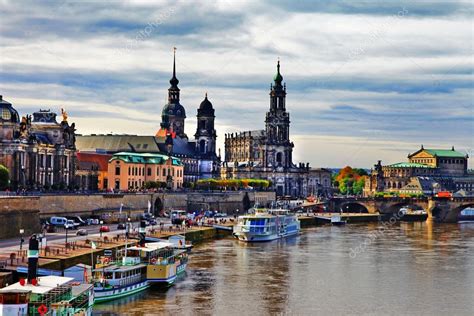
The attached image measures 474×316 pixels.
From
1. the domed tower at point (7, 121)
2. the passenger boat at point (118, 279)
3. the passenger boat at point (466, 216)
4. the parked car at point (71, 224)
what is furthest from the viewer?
the passenger boat at point (466, 216)

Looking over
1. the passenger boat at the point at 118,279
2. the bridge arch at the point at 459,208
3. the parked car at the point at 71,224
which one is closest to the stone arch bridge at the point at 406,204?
the bridge arch at the point at 459,208

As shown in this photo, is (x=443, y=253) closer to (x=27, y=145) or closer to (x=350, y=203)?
(x=27, y=145)

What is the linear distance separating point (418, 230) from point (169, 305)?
68261 millimetres

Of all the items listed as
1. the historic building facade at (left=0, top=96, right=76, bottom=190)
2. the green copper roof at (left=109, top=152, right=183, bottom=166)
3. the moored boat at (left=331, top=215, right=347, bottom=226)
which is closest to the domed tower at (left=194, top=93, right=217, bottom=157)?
the green copper roof at (left=109, top=152, right=183, bottom=166)

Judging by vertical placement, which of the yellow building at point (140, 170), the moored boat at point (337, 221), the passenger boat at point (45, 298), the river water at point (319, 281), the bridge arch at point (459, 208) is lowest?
the river water at point (319, 281)

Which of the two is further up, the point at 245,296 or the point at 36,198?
the point at 36,198

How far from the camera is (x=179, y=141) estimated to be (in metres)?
155

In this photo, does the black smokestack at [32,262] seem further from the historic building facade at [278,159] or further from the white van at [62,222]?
the historic building facade at [278,159]

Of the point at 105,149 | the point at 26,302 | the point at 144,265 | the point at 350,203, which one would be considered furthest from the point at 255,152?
the point at 26,302

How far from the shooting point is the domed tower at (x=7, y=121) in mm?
87188

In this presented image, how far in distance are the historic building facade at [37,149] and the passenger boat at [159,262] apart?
34429 millimetres

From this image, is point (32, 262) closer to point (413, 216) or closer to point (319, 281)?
point (319, 281)

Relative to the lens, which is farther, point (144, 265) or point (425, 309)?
point (144, 265)

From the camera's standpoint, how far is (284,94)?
165 metres
